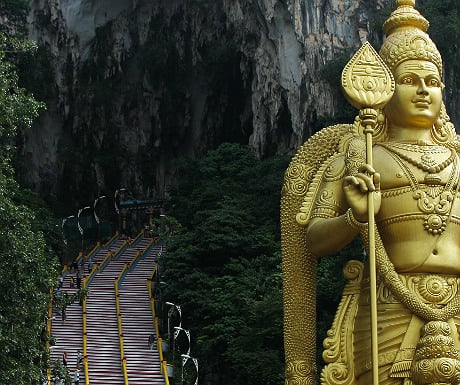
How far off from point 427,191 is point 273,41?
67.2ft

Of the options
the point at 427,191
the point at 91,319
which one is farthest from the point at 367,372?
the point at 91,319

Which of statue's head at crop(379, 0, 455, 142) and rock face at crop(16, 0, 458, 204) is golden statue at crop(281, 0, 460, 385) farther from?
rock face at crop(16, 0, 458, 204)

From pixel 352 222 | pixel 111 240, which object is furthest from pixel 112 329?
pixel 352 222

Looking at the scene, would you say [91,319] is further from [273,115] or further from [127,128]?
[127,128]

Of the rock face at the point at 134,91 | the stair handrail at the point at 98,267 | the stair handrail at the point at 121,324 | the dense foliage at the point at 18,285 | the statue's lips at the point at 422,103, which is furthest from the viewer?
the rock face at the point at 134,91

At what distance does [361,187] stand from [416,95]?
3.64 feet

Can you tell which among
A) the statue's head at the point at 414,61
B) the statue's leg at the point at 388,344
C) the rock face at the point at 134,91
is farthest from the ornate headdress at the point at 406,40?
the rock face at the point at 134,91

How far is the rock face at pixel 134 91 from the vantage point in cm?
3111

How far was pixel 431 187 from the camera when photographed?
7535 mm

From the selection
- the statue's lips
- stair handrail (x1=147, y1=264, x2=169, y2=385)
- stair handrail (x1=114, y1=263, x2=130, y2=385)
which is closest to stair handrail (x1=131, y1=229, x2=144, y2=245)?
stair handrail (x1=114, y1=263, x2=130, y2=385)

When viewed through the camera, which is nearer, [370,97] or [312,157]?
[370,97]

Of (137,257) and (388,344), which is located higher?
(388,344)

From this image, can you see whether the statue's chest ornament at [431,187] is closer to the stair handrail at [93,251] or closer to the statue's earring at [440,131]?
the statue's earring at [440,131]

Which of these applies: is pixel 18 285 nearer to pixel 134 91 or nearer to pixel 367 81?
pixel 367 81
